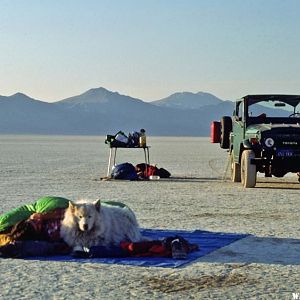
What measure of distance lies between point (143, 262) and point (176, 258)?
471mm

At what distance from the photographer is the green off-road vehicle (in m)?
19.3

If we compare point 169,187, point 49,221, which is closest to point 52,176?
point 169,187

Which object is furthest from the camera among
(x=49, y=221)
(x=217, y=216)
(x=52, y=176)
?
(x=52, y=176)

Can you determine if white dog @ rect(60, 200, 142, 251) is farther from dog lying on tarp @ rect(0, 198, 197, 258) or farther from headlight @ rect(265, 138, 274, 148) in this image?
headlight @ rect(265, 138, 274, 148)

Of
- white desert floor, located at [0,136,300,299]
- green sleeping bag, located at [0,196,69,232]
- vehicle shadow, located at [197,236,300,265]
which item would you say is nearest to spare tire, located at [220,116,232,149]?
white desert floor, located at [0,136,300,299]

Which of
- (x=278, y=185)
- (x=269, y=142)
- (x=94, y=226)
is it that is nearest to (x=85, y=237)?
(x=94, y=226)

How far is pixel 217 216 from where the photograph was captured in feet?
43.5

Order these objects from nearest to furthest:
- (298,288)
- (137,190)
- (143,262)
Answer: (298,288) → (143,262) → (137,190)

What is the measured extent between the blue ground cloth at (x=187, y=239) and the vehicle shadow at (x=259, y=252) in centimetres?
14

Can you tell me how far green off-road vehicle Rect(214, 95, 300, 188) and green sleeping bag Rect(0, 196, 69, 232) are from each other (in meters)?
9.45

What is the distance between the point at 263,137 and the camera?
63.4ft

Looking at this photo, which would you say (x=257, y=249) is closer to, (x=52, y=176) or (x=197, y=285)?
(x=197, y=285)

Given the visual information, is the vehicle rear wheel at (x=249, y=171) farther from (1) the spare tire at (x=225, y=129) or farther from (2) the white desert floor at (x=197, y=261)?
(1) the spare tire at (x=225, y=129)

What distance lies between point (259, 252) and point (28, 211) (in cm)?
321
